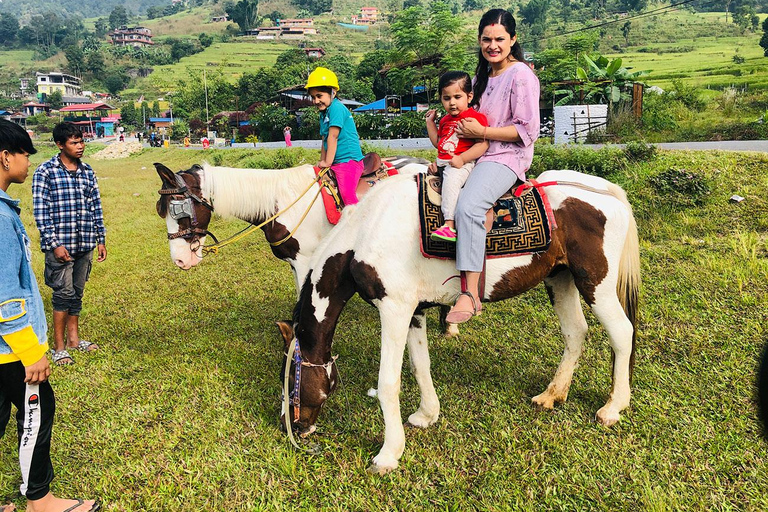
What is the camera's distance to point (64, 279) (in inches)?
205

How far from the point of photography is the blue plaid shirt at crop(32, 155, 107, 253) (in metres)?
5.05

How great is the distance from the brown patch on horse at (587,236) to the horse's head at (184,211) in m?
3.60

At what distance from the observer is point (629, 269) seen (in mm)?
3768

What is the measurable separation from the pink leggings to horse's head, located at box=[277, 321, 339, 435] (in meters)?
2.15

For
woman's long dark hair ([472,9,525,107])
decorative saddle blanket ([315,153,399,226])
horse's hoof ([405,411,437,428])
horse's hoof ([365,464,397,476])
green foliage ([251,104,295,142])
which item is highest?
green foliage ([251,104,295,142])

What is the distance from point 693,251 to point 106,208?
53.3 ft

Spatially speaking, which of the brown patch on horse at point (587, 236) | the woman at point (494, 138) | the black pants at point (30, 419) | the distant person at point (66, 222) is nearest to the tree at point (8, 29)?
the distant person at point (66, 222)

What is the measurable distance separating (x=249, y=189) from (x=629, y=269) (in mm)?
3819

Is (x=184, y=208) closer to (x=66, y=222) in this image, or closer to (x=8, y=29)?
(x=66, y=222)

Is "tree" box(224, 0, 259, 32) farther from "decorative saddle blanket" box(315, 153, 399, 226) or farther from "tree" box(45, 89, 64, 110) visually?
"decorative saddle blanket" box(315, 153, 399, 226)

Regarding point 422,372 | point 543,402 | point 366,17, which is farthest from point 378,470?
point 366,17

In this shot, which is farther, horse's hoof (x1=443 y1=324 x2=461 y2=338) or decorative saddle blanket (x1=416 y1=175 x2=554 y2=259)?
horse's hoof (x1=443 y1=324 x2=461 y2=338)

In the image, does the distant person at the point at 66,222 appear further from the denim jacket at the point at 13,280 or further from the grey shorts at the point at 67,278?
the denim jacket at the point at 13,280

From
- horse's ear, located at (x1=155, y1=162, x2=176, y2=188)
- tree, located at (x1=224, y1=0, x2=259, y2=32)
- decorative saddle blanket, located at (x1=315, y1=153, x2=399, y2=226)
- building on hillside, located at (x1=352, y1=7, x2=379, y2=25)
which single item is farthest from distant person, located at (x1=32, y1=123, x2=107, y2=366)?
building on hillside, located at (x1=352, y1=7, x2=379, y2=25)
